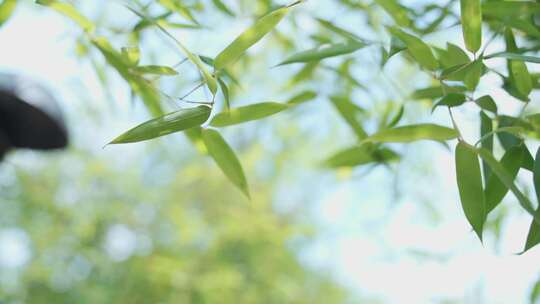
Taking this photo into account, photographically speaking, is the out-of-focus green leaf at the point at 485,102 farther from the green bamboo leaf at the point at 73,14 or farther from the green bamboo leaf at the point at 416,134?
the green bamboo leaf at the point at 73,14

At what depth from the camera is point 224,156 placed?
340 millimetres

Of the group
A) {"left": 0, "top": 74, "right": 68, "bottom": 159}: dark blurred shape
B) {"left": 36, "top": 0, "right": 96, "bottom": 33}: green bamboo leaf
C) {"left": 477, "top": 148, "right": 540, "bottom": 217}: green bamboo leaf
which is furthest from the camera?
{"left": 0, "top": 74, "right": 68, "bottom": 159}: dark blurred shape

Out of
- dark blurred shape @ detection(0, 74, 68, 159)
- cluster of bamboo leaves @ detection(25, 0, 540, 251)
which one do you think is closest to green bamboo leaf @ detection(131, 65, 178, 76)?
cluster of bamboo leaves @ detection(25, 0, 540, 251)

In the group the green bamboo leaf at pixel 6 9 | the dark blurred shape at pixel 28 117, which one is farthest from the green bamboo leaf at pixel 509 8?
the dark blurred shape at pixel 28 117

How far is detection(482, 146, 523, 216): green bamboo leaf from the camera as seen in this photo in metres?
0.31

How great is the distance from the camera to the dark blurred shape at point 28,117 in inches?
44.2

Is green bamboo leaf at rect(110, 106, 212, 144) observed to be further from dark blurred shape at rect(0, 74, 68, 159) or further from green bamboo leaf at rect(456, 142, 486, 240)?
dark blurred shape at rect(0, 74, 68, 159)

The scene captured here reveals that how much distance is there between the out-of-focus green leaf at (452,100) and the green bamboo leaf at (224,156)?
10 cm

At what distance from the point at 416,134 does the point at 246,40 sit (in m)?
0.08

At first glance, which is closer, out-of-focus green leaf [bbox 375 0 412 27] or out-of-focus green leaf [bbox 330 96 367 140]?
out-of-focus green leaf [bbox 375 0 412 27]

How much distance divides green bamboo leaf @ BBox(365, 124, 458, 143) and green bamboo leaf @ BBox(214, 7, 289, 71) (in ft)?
0.20

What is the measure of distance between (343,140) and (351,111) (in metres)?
1.80

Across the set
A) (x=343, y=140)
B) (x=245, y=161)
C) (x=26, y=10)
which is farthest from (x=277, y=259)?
(x=26, y=10)

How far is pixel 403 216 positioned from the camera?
2373 mm
